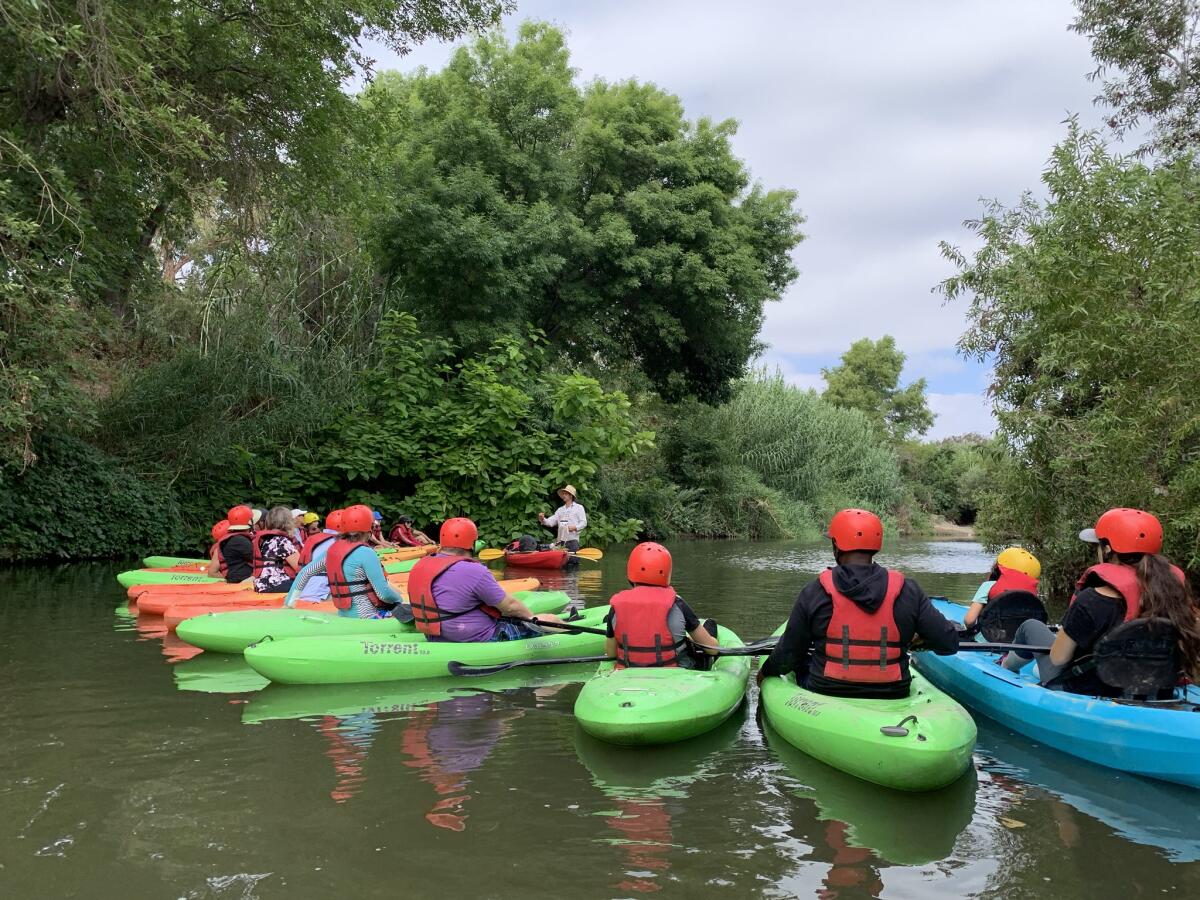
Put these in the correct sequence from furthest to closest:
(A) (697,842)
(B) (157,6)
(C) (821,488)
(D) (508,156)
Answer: (C) (821,488) < (D) (508,156) < (B) (157,6) < (A) (697,842)

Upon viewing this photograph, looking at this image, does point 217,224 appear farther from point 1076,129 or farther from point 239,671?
point 1076,129

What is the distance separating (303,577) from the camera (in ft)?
28.8

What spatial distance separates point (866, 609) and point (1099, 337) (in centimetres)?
540

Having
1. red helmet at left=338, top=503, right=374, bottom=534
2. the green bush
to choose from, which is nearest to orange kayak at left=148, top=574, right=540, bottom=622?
red helmet at left=338, top=503, right=374, bottom=534

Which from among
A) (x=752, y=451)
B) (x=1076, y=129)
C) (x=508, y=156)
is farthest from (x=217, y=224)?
(x=752, y=451)

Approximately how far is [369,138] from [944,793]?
12284 millimetres

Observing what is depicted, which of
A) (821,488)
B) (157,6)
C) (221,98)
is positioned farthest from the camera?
(821,488)

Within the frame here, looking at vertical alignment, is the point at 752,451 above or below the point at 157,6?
below

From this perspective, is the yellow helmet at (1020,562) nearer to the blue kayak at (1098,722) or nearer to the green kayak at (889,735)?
the blue kayak at (1098,722)

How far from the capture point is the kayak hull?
14938 mm

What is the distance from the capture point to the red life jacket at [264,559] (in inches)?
400

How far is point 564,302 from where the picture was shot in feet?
72.8

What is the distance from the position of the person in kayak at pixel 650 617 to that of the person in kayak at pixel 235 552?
584cm

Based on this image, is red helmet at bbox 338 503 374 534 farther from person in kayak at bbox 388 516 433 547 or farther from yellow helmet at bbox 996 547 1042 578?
person in kayak at bbox 388 516 433 547
